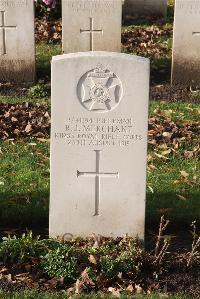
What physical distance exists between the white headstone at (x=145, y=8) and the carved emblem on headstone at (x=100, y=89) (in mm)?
9457

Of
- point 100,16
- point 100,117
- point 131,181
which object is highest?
point 100,16

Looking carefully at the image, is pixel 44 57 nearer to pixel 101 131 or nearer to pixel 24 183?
pixel 24 183

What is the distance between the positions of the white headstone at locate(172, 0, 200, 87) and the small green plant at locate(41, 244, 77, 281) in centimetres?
539

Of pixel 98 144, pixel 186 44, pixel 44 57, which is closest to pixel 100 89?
pixel 98 144

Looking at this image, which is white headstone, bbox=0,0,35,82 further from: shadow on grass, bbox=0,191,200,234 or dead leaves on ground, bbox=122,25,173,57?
shadow on grass, bbox=0,191,200,234

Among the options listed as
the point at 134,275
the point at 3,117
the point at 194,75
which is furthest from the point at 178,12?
the point at 134,275

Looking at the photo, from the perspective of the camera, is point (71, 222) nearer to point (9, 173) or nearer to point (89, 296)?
point (89, 296)

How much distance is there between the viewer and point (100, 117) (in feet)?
17.3

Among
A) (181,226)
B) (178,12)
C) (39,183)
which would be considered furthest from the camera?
(178,12)

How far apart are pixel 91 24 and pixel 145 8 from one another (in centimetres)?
432

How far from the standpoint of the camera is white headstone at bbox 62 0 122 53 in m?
10.2

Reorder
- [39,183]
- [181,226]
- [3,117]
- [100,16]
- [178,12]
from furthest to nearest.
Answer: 1. [100,16]
2. [178,12]
3. [3,117]
4. [39,183]
5. [181,226]

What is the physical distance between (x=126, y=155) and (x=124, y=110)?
359 mm

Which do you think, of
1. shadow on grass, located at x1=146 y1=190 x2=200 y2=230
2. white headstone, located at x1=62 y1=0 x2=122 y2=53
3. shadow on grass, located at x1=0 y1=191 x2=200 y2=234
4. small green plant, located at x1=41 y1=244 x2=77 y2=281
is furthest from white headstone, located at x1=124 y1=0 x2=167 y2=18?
small green plant, located at x1=41 y1=244 x2=77 y2=281
